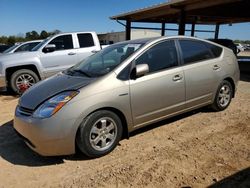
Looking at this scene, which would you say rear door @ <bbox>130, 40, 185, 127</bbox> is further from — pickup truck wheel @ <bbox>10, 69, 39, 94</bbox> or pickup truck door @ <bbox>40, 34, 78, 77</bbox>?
pickup truck wheel @ <bbox>10, 69, 39, 94</bbox>

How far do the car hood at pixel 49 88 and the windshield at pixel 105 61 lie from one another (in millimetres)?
252

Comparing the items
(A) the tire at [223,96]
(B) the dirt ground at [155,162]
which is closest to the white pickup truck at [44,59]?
(B) the dirt ground at [155,162]

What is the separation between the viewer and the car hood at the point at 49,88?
395 centimetres

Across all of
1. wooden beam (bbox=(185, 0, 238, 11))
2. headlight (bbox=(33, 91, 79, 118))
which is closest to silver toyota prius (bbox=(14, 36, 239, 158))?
headlight (bbox=(33, 91, 79, 118))

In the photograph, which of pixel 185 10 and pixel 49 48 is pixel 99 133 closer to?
pixel 49 48

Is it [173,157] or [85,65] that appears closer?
[173,157]

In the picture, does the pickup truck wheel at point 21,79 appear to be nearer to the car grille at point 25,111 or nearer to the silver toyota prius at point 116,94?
the silver toyota prius at point 116,94

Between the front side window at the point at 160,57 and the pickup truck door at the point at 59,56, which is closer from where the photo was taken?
the front side window at the point at 160,57

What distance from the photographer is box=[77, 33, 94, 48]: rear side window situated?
9.53 metres

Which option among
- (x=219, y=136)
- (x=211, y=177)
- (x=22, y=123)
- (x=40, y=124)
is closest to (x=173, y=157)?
(x=211, y=177)

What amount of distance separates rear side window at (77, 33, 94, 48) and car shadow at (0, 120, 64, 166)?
16.7 ft

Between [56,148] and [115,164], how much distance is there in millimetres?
806

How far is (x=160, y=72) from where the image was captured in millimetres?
4652

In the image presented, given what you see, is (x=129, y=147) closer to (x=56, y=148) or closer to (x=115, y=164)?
(x=115, y=164)
